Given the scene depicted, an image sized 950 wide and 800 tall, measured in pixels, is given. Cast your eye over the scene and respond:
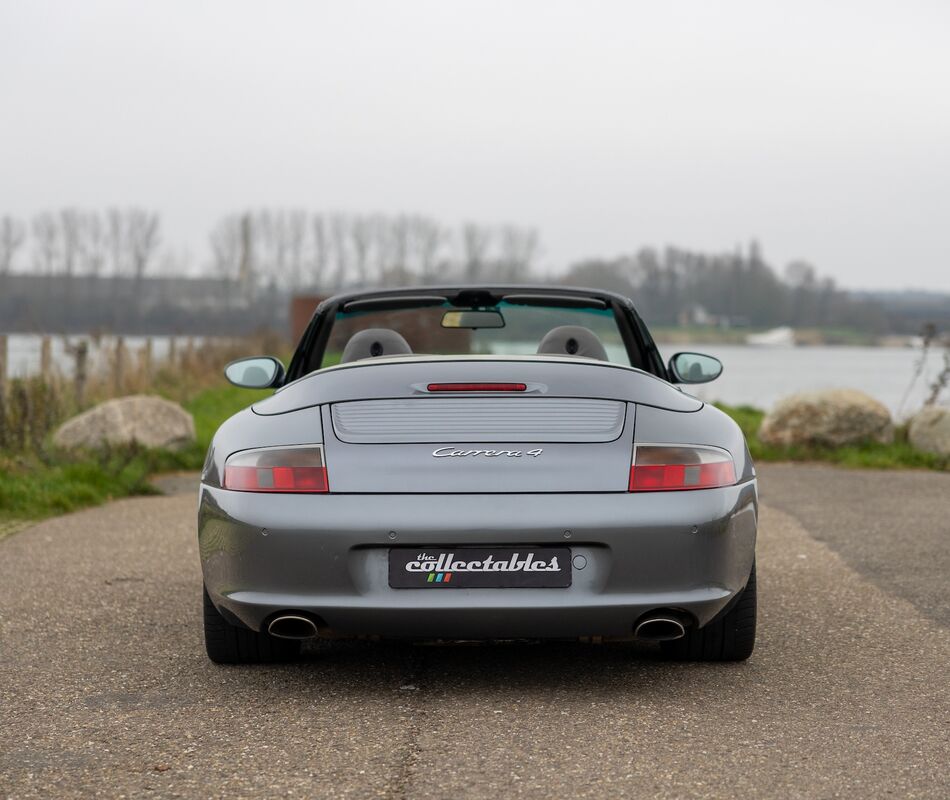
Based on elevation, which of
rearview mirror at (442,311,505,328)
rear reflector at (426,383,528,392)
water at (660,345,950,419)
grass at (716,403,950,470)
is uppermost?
rear reflector at (426,383,528,392)

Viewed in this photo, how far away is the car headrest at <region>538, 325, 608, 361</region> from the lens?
5105mm

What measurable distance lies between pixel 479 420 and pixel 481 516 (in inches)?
13.2

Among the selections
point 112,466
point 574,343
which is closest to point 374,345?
point 574,343

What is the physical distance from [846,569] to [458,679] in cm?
304

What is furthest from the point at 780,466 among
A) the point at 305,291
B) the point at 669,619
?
the point at 305,291

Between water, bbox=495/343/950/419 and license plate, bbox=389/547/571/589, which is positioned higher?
license plate, bbox=389/547/571/589

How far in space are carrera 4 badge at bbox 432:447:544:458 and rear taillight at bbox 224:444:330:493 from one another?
359 millimetres

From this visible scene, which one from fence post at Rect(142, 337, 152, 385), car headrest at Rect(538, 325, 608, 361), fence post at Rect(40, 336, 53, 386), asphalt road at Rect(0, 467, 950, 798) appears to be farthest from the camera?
fence post at Rect(142, 337, 152, 385)

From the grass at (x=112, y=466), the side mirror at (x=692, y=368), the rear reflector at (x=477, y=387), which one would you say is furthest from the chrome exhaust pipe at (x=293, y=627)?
the grass at (x=112, y=466)

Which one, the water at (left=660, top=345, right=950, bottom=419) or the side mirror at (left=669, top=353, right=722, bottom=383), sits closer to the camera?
the side mirror at (left=669, top=353, right=722, bottom=383)

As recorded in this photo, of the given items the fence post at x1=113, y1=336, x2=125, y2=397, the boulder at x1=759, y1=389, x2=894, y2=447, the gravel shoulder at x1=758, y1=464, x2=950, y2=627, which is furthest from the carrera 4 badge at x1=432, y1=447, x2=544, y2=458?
the fence post at x1=113, y1=336, x2=125, y2=397

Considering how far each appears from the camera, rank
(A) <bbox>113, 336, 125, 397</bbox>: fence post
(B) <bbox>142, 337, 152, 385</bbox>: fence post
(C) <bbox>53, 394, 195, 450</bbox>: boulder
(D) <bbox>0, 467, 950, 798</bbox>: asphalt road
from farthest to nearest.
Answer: (B) <bbox>142, 337, 152, 385</bbox>: fence post
(A) <bbox>113, 336, 125, 397</bbox>: fence post
(C) <bbox>53, 394, 195, 450</bbox>: boulder
(D) <bbox>0, 467, 950, 798</bbox>: asphalt road

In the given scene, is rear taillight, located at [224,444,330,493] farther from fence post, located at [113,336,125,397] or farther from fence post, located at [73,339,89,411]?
fence post, located at [113,336,125,397]

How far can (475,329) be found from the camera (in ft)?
17.2
